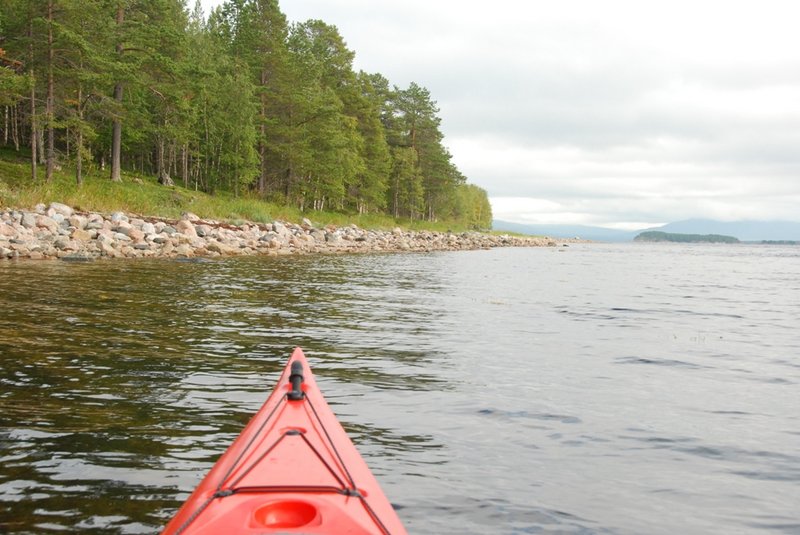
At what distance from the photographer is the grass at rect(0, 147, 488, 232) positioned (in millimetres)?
26391

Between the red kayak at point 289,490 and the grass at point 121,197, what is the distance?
24.9 m

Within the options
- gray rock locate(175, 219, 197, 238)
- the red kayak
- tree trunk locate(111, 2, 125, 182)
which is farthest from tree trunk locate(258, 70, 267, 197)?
the red kayak

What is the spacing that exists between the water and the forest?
20.9 meters

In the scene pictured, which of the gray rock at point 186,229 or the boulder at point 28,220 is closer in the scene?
the boulder at point 28,220

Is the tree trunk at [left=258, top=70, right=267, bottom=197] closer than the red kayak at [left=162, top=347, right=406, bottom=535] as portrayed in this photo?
No

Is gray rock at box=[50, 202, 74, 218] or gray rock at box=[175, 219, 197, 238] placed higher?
gray rock at box=[50, 202, 74, 218]

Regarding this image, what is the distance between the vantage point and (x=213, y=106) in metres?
43.4

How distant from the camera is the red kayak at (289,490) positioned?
2656 mm

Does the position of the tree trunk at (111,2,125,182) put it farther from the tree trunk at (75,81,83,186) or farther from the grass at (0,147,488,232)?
the tree trunk at (75,81,83,186)

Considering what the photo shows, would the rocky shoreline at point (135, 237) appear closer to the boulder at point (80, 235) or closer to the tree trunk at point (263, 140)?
the boulder at point (80, 235)

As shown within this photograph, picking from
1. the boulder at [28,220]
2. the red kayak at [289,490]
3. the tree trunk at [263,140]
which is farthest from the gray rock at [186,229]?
the red kayak at [289,490]

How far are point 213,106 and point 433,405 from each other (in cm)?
4163

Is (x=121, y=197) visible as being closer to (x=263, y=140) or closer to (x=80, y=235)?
(x=80, y=235)

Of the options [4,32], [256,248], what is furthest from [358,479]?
[4,32]
